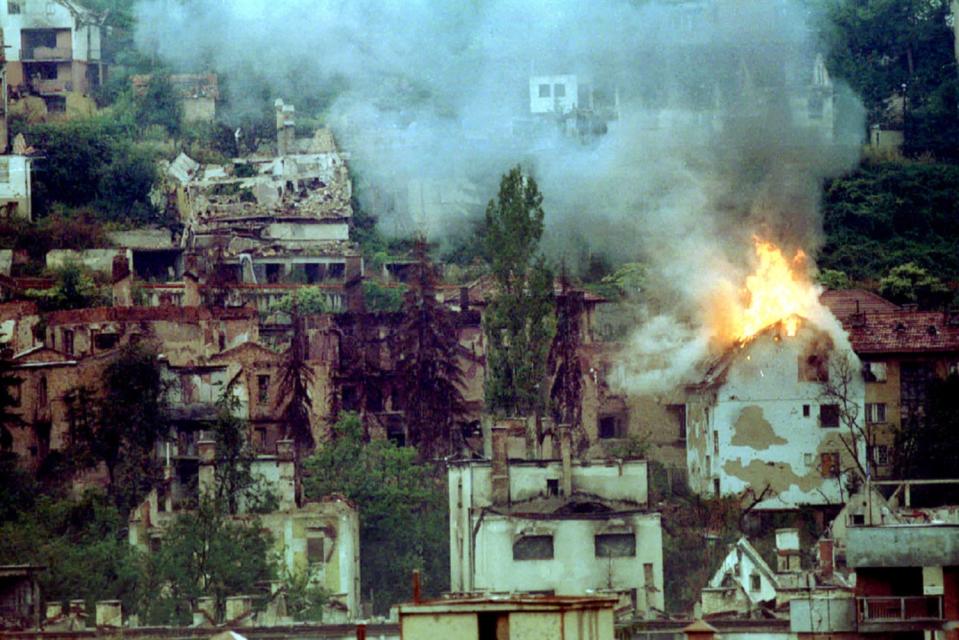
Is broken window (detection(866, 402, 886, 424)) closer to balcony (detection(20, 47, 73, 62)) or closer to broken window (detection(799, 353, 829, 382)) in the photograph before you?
broken window (detection(799, 353, 829, 382))

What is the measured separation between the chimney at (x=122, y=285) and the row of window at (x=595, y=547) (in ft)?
Result: 62.6

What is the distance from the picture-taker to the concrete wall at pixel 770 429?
69938mm

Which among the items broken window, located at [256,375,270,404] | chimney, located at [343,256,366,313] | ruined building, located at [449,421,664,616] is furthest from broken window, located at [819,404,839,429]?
chimney, located at [343,256,366,313]

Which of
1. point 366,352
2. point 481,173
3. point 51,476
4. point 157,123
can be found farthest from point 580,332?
point 157,123

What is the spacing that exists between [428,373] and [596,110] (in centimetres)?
2290

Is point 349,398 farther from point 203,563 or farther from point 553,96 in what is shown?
point 553,96

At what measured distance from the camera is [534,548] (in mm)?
64500

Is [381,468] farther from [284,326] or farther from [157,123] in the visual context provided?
[157,123]

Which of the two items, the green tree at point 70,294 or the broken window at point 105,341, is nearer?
the broken window at point 105,341

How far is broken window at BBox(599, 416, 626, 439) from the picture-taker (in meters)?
74.5

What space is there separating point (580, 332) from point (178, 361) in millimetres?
8613

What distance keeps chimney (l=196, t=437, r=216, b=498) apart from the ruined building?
511 cm

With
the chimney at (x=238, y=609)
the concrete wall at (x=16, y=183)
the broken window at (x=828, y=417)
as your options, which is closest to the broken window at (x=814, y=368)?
the broken window at (x=828, y=417)

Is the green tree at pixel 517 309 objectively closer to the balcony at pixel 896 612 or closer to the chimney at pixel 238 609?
the chimney at pixel 238 609
